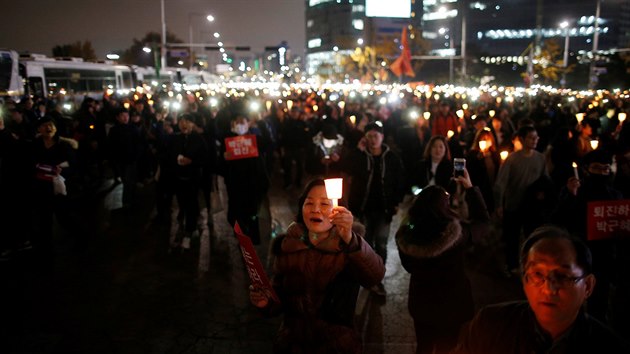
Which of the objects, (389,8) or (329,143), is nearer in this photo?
(329,143)

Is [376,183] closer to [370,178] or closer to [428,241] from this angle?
[370,178]

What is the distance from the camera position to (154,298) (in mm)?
6234

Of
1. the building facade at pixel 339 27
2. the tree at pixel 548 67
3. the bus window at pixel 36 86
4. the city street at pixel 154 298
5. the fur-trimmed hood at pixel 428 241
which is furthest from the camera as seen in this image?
the building facade at pixel 339 27

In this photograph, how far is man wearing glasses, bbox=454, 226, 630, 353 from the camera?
2037 millimetres

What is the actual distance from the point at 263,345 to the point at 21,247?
15.3ft

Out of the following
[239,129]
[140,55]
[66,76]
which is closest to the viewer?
[239,129]

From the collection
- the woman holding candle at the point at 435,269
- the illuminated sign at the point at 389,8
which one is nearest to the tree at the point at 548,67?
the illuminated sign at the point at 389,8

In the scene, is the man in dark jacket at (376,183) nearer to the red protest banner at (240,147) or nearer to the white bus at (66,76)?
the red protest banner at (240,147)

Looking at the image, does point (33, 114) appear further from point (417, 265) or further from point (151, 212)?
point (417, 265)

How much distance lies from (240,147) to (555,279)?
5.95 metres

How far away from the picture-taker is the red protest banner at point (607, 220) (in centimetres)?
464

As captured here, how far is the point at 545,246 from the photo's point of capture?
2.12 m

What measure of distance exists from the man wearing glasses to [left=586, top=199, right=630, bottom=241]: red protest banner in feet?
9.26

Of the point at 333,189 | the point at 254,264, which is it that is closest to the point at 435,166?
the point at 333,189
